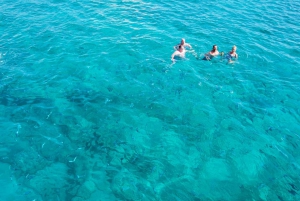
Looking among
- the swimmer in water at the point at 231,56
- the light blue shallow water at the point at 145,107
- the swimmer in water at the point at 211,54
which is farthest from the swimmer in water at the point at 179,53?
the swimmer in water at the point at 231,56

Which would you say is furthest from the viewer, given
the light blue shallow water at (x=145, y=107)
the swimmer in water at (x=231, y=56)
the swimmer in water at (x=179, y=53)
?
the swimmer in water at (x=179, y=53)

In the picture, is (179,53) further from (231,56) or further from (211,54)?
(231,56)

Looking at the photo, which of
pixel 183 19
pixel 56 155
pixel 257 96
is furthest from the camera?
pixel 183 19

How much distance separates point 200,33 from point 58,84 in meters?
17.9

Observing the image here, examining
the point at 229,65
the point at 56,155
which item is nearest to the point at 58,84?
the point at 56,155

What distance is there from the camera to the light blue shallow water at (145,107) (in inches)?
599

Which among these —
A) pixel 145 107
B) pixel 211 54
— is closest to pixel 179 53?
pixel 211 54

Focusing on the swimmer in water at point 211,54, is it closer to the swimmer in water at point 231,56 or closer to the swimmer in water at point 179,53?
the swimmer in water at point 231,56

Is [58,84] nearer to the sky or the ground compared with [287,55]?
nearer to the ground

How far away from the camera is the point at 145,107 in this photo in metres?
20.0

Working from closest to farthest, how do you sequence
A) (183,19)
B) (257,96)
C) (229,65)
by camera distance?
(257,96)
(229,65)
(183,19)

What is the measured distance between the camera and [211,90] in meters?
21.7

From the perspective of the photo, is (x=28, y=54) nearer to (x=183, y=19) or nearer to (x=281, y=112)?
(x=183, y=19)

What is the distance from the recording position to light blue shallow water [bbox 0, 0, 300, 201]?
1521 centimetres
